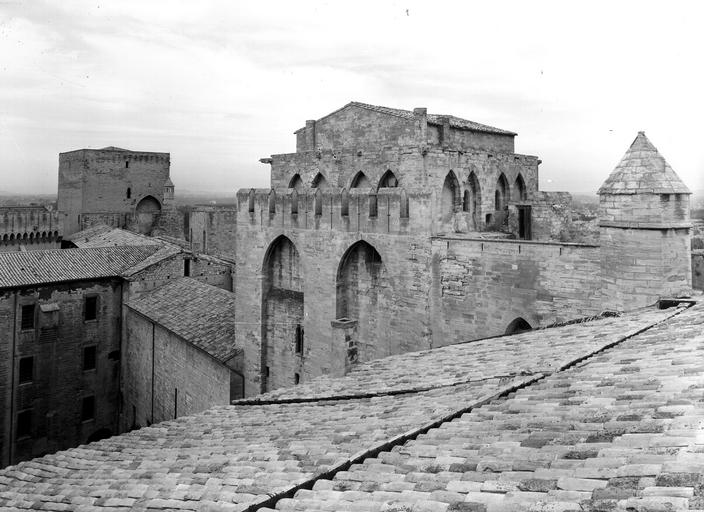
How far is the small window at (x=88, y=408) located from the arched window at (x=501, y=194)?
2035 centimetres

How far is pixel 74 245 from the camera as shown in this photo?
46781mm

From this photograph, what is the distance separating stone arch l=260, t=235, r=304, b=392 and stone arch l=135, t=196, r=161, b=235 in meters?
38.0

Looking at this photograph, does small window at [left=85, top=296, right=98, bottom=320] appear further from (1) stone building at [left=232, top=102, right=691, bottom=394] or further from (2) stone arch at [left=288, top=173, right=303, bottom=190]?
(2) stone arch at [left=288, top=173, right=303, bottom=190]

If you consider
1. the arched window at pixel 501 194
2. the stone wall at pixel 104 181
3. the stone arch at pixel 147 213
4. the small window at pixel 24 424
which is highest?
the stone wall at pixel 104 181

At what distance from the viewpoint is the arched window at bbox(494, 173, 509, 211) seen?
2214cm

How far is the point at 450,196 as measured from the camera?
1947cm

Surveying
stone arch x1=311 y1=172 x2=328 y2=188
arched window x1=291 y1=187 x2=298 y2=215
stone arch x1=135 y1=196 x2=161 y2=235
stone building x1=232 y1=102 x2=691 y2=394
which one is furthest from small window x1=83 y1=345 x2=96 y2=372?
stone arch x1=135 y1=196 x2=161 y2=235

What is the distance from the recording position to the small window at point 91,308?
27.2 metres

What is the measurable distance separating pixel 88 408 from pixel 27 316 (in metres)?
5.25

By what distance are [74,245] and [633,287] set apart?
45270 millimetres

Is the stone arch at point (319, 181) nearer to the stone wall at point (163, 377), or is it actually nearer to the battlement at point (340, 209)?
the battlement at point (340, 209)

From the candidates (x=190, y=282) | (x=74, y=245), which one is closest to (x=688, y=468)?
(x=190, y=282)

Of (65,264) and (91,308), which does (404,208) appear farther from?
(65,264)

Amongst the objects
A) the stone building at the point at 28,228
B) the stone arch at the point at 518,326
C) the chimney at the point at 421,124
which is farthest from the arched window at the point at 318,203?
the stone building at the point at 28,228
